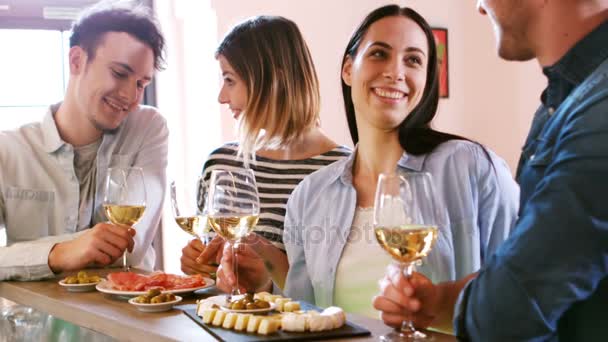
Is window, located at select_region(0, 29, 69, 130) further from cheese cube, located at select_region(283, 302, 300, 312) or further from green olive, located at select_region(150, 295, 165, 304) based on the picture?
cheese cube, located at select_region(283, 302, 300, 312)

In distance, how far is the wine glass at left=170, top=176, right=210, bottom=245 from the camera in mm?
1736

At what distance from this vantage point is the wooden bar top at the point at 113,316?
1.41m

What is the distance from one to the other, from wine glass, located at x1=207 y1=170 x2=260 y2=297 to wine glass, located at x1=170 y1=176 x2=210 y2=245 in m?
0.18

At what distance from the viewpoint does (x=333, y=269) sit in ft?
6.54

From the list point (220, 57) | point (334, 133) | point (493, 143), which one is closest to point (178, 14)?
point (334, 133)

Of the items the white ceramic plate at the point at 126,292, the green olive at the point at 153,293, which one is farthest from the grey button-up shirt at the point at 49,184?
the green olive at the point at 153,293

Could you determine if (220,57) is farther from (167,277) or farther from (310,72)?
(167,277)

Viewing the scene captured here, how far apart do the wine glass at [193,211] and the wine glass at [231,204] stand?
18cm

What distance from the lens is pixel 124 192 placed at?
2.02m

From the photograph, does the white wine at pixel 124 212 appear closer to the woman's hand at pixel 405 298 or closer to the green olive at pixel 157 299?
the green olive at pixel 157 299

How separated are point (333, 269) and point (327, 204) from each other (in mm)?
210

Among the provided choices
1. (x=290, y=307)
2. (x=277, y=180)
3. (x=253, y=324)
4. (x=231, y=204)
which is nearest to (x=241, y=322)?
(x=253, y=324)

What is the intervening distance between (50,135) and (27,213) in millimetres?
288

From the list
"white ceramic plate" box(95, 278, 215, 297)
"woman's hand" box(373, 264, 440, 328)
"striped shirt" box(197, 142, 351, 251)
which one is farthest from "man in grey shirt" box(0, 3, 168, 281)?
"woman's hand" box(373, 264, 440, 328)
